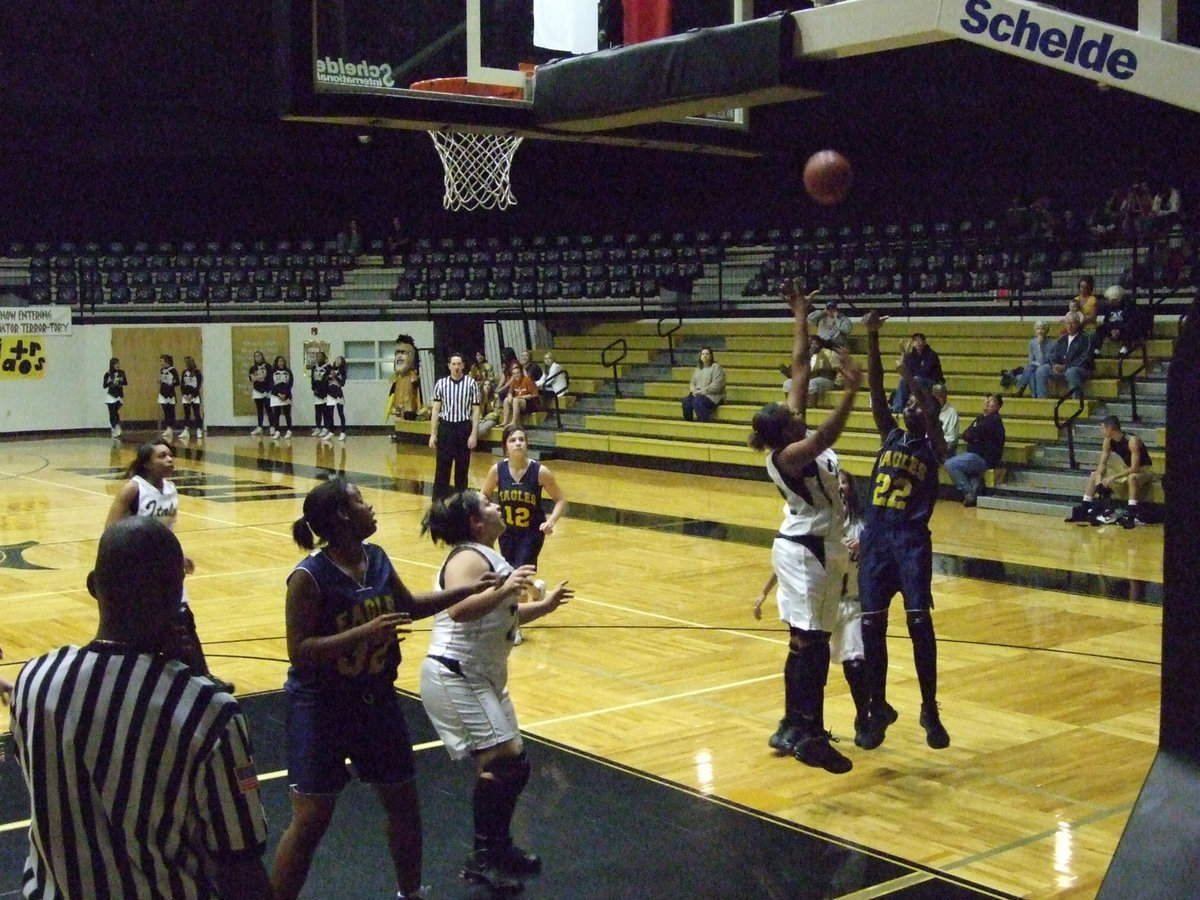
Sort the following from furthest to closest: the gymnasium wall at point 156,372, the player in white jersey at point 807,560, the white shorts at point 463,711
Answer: the gymnasium wall at point 156,372 → the player in white jersey at point 807,560 → the white shorts at point 463,711

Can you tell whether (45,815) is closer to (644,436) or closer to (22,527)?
(22,527)

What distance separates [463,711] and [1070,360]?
14.0 metres

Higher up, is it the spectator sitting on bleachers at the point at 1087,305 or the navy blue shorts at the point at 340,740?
the spectator sitting on bleachers at the point at 1087,305

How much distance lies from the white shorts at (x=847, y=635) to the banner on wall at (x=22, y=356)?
22.8 m

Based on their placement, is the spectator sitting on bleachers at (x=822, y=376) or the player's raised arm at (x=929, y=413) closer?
the player's raised arm at (x=929, y=413)

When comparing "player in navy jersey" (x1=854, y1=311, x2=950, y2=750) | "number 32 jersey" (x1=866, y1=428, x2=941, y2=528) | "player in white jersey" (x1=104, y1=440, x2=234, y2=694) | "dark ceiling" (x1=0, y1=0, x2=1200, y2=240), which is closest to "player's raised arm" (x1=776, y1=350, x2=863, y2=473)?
"player in navy jersey" (x1=854, y1=311, x2=950, y2=750)

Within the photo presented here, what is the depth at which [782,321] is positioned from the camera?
74.1 feet

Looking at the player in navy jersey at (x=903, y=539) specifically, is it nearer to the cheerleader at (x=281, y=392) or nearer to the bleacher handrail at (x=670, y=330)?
the bleacher handrail at (x=670, y=330)

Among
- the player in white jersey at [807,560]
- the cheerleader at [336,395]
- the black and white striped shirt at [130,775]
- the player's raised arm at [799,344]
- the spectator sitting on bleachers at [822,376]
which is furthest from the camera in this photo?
the cheerleader at [336,395]

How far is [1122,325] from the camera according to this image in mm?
17078

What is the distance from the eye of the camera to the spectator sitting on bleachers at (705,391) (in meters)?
20.4

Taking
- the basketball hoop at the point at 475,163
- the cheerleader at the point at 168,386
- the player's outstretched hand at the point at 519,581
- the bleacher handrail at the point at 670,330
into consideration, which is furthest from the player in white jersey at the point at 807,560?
the cheerleader at the point at 168,386

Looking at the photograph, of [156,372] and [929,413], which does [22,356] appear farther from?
[929,413]

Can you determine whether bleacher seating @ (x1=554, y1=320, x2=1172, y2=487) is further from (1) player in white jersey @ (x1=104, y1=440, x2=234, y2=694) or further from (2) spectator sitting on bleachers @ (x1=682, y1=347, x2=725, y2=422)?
(1) player in white jersey @ (x1=104, y1=440, x2=234, y2=694)
